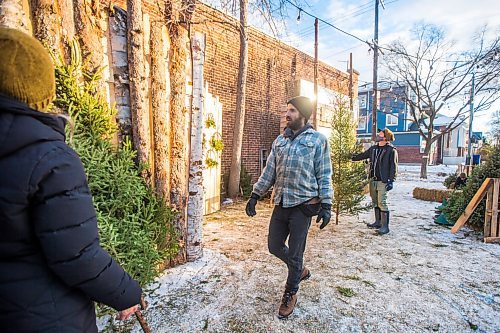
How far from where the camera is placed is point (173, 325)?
101 inches

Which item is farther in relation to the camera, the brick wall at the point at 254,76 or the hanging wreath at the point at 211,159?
the brick wall at the point at 254,76

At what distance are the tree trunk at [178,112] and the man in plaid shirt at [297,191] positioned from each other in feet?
4.26

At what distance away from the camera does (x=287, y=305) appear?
2.74 meters

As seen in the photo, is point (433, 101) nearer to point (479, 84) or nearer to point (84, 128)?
point (479, 84)

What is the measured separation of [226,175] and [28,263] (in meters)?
7.95

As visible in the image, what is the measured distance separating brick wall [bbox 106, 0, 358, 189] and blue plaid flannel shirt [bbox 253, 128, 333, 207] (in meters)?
6.00

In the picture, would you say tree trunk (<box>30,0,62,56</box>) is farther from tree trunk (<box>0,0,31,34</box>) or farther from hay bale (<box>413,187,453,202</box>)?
hay bale (<box>413,187,453,202</box>)

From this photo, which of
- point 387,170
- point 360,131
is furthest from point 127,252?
point 360,131

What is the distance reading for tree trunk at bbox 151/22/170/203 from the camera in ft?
10.5

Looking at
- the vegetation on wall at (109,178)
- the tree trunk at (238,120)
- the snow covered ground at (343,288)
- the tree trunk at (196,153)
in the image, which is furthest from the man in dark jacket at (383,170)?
the vegetation on wall at (109,178)

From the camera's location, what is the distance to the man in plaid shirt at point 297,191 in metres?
2.70

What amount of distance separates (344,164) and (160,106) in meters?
4.07

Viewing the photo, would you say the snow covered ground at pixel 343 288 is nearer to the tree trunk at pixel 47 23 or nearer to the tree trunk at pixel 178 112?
the tree trunk at pixel 178 112

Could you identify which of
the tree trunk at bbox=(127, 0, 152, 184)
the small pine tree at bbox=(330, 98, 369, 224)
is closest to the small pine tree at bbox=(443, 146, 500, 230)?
the small pine tree at bbox=(330, 98, 369, 224)
